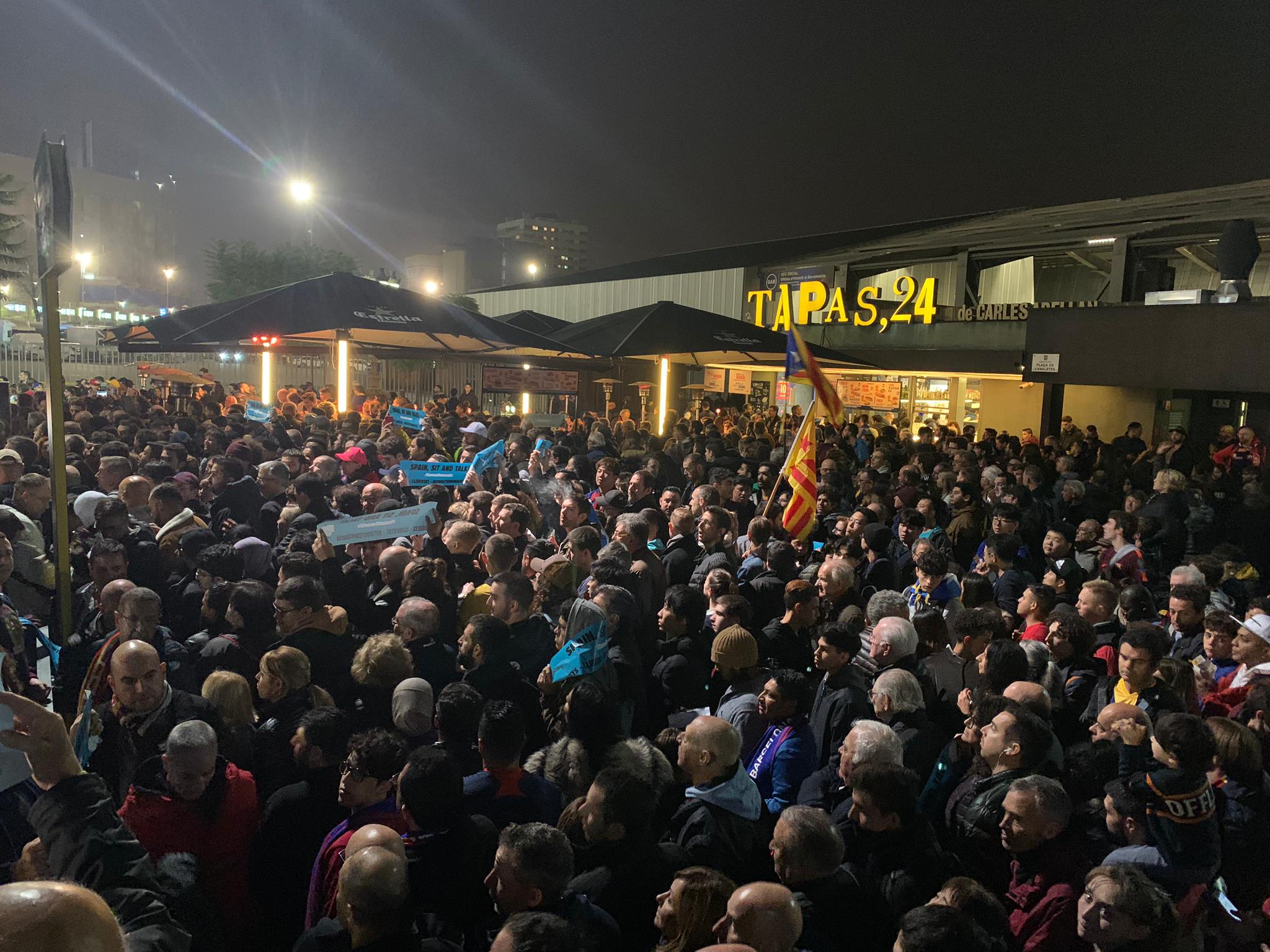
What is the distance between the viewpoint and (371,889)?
8.20 feet

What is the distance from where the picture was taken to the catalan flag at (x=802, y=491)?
27.5ft

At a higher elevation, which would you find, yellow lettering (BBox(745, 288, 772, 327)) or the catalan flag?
yellow lettering (BBox(745, 288, 772, 327))

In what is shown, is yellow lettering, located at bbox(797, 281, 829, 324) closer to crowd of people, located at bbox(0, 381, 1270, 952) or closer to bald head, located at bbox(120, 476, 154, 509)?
crowd of people, located at bbox(0, 381, 1270, 952)

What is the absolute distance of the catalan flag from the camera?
839cm

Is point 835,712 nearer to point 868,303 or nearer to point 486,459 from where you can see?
point 486,459

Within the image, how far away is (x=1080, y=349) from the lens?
44.1 ft

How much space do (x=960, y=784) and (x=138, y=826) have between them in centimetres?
331

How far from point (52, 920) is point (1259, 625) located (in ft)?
20.3

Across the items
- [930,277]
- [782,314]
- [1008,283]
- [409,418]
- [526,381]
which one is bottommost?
[409,418]

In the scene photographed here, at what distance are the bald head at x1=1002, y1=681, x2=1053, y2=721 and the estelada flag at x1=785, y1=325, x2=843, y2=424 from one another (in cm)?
619

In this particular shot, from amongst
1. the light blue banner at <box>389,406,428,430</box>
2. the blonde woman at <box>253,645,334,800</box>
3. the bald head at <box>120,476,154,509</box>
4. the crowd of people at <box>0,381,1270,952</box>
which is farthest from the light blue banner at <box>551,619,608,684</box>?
the light blue banner at <box>389,406,428,430</box>

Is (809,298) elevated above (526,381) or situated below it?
above

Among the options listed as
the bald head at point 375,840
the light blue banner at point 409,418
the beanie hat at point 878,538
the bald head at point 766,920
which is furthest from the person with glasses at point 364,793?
the light blue banner at point 409,418

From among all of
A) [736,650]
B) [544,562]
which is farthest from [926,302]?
[736,650]
